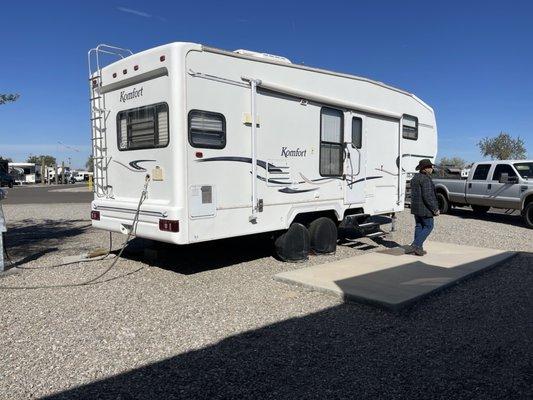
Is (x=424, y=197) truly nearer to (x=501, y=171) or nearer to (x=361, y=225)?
(x=361, y=225)

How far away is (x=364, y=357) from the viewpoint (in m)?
4.02

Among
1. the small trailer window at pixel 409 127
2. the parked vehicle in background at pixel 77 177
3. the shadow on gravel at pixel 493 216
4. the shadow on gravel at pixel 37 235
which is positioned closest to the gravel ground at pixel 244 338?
the shadow on gravel at pixel 37 235

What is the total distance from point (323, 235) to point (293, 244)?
735 mm

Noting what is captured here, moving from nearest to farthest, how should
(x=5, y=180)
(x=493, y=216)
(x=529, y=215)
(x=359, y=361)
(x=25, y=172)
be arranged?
(x=359, y=361) < (x=529, y=215) < (x=493, y=216) < (x=5, y=180) < (x=25, y=172)

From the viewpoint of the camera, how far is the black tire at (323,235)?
7809mm

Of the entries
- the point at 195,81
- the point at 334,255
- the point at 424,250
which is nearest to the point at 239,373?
the point at 195,81

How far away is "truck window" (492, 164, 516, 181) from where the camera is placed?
43.9ft

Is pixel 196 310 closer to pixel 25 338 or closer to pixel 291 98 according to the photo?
pixel 25 338

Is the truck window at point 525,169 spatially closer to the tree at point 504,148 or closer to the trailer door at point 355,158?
the trailer door at point 355,158

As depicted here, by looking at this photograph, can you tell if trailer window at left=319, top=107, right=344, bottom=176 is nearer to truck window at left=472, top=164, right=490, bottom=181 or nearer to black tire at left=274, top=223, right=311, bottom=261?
black tire at left=274, top=223, right=311, bottom=261

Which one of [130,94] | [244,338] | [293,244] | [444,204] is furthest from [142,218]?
[444,204]

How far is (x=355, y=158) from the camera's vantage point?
837 centimetres

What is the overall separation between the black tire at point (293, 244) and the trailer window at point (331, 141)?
1.06 m

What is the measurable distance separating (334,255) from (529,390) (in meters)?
4.82
